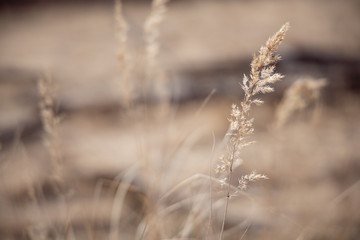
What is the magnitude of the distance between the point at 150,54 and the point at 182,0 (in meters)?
1.17

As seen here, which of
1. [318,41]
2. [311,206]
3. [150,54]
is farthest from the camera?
[318,41]

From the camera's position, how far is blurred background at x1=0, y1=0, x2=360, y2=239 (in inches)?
57.8

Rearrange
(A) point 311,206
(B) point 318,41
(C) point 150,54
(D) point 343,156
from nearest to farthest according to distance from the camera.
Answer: (C) point 150,54 → (A) point 311,206 → (D) point 343,156 → (B) point 318,41

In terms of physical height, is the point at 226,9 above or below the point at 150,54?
above

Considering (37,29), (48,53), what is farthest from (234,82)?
(37,29)

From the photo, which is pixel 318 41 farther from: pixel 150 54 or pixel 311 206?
pixel 150 54

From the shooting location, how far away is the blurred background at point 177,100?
4.82 feet

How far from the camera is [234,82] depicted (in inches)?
63.9

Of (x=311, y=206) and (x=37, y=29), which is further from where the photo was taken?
(x=37, y=29)

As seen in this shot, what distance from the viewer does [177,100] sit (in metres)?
1.65

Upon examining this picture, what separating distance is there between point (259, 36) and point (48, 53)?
4.91 feet

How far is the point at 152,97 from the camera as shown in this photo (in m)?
1.63

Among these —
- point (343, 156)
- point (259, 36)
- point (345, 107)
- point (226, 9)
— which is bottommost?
point (343, 156)

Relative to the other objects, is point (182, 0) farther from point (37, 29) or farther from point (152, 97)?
point (37, 29)
